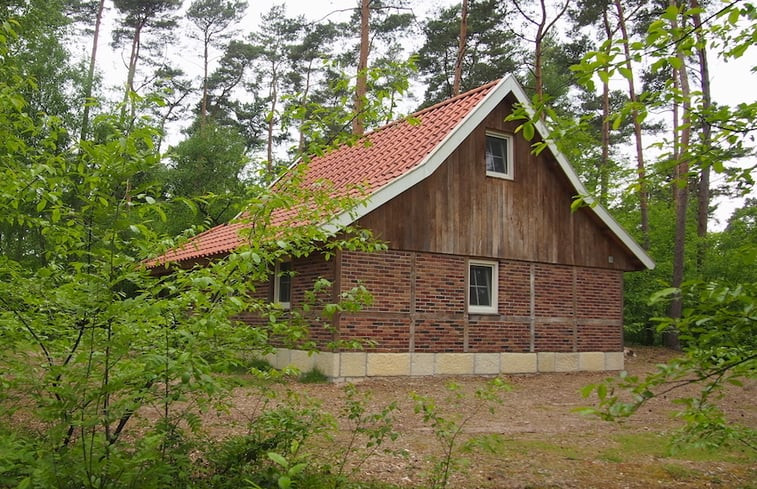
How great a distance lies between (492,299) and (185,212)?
11773mm

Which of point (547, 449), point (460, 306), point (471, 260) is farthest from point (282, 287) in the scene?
point (547, 449)

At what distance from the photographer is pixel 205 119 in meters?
31.6

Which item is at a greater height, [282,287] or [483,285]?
[483,285]

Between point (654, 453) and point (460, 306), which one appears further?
point (460, 306)

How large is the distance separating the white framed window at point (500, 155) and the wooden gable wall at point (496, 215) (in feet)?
0.43

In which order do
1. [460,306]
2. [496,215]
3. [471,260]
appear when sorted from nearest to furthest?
[460,306], [471,260], [496,215]

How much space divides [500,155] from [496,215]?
4.38 ft

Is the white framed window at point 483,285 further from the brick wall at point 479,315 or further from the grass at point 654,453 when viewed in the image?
the grass at point 654,453

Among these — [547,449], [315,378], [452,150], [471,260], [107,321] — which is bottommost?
[547,449]

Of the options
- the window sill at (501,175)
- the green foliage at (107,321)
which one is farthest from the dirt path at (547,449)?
the window sill at (501,175)

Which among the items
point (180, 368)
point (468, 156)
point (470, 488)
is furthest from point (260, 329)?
point (468, 156)

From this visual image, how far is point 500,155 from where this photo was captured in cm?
1405

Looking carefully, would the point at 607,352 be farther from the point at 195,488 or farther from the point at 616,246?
the point at 195,488

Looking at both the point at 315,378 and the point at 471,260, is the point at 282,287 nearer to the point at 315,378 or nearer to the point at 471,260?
the point at 315,378
